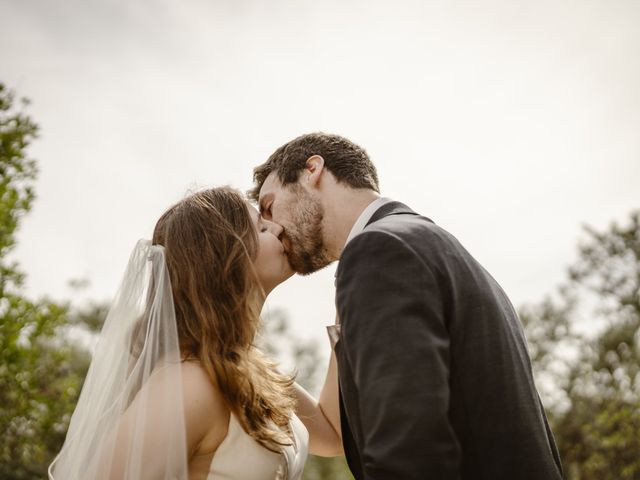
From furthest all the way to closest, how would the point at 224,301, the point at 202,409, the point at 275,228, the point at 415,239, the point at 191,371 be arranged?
the point at 275,228
the point at 224,301
the point at 191,371
the point at 202,409
the point at 415,239

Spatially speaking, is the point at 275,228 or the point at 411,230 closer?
the point at 411,230

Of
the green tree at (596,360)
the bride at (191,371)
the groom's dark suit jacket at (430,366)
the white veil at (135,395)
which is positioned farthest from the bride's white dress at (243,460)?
the green tree at (596,360)

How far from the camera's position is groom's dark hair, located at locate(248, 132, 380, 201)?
134 inches

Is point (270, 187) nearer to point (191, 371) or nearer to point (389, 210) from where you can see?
point (389, 210)

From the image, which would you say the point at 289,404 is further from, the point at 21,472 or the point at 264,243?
the point at 21,472

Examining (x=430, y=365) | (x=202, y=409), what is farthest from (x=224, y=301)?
(x=430, y=365)

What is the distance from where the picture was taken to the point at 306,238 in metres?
3.45

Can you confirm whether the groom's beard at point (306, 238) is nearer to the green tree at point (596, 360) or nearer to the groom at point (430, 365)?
the groom at point (430, 365)

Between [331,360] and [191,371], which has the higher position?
[191,371]

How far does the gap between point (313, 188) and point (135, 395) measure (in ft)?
5.51

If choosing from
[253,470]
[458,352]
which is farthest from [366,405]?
[253,470]

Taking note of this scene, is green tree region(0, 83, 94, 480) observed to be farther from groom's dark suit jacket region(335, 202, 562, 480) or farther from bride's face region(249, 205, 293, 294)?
groom's dark suit jacket region(335, 202, 562, 480)

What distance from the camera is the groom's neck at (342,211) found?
3283 millimetres

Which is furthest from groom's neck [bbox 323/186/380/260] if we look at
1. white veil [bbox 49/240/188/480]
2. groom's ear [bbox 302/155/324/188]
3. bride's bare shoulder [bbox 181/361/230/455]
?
bride's bare shoulder [bbox 181/361/230/455]
